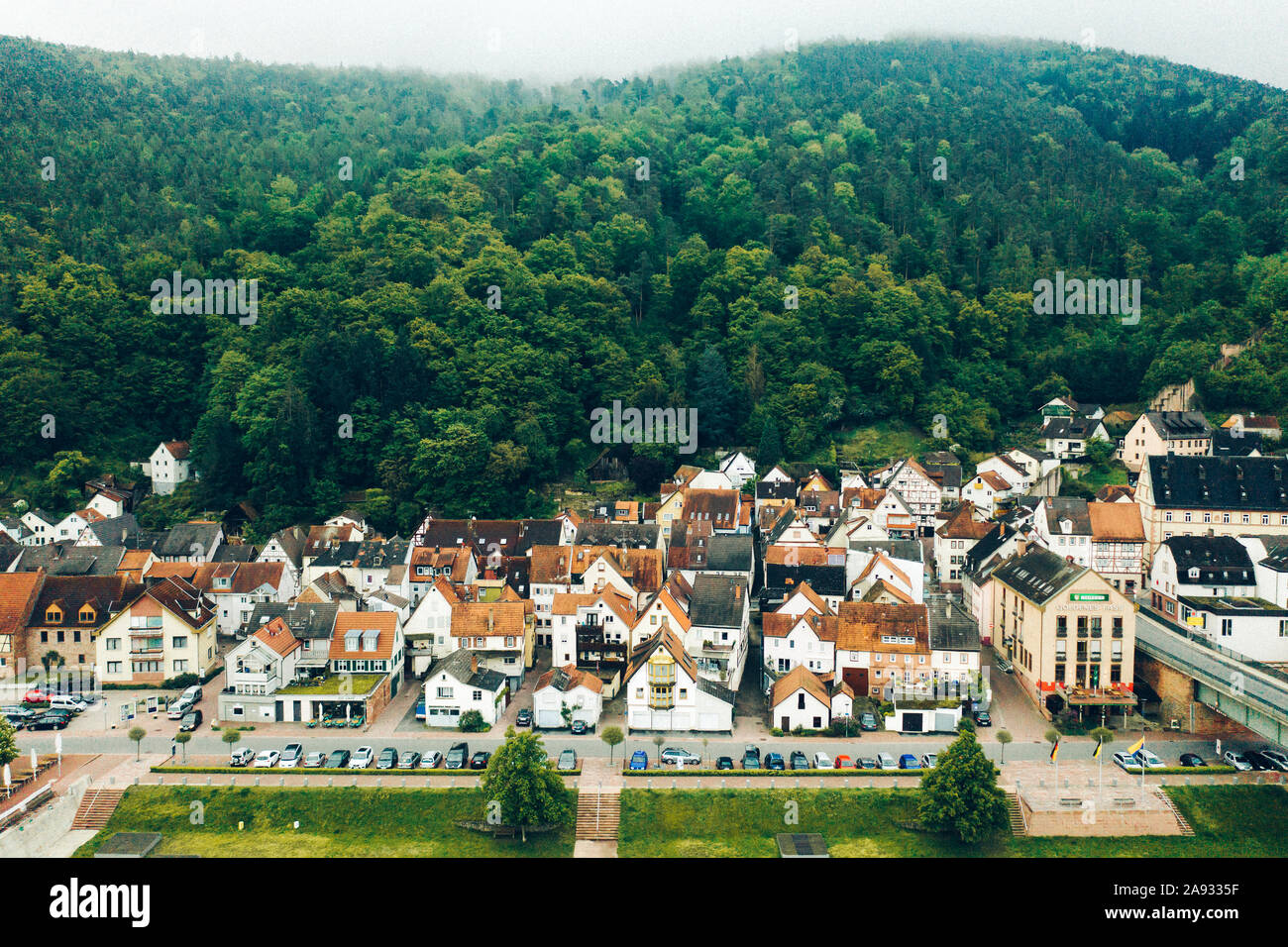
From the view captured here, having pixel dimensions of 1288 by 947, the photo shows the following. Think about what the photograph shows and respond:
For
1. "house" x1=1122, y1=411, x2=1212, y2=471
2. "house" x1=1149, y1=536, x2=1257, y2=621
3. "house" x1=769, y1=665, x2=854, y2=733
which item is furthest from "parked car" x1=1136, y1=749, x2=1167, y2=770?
"house" x1=1122, y1=411, x2=1212, y2=471

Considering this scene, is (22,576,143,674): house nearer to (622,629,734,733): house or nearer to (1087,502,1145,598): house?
(622,629,734,733): house

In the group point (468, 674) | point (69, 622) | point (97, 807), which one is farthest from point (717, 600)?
point (69, 622)

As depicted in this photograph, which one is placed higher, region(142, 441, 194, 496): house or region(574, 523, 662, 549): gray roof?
region(142, 441, 194, 496): house

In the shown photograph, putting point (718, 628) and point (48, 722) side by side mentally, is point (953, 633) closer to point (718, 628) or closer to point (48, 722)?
point (718, 628)

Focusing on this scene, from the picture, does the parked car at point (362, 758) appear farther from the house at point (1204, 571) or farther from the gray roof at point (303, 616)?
the house at point (1204, 571)

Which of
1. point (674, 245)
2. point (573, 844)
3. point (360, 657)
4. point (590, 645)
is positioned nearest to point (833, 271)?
point (674, 245)

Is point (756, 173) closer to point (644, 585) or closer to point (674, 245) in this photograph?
point (674, 245)
